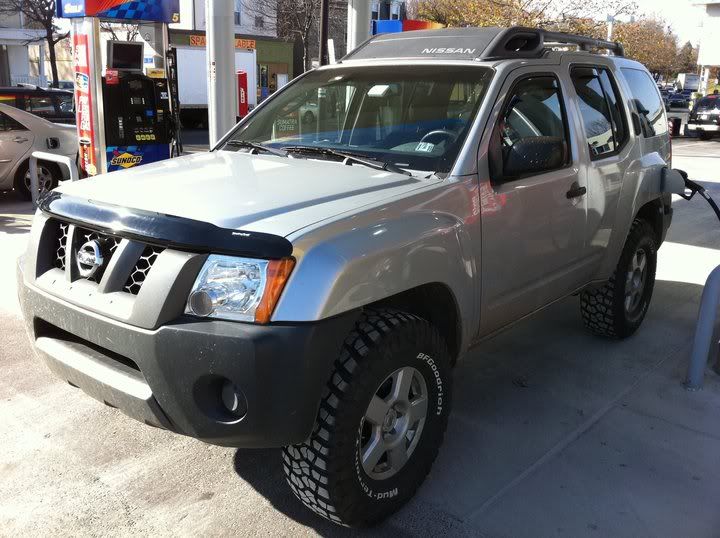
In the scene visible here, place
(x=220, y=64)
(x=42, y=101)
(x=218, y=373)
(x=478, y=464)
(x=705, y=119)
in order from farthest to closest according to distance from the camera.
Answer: (x=705, y=119), (x=42, y=101), (x=220, y=64), (x=478, y=464), (x=218, y=373)

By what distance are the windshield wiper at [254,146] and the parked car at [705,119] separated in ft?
83.7

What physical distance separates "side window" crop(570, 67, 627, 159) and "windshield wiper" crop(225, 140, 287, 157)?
179 centimetres

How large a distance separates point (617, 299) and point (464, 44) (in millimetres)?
2029

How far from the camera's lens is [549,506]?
305 cm

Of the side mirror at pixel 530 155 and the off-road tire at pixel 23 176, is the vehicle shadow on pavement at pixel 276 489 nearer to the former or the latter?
the side mirror at pixel 530 155

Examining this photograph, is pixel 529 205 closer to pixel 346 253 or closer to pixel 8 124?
pixel 346 253

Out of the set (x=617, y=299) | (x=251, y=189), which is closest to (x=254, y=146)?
(x=251, y=189)

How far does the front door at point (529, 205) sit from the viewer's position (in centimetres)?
331

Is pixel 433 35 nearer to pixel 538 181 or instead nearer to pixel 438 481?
pixel 538 181

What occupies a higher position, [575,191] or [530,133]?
[530,133]

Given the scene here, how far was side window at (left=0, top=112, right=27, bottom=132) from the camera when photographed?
9.73 metres

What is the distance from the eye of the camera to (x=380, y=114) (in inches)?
149

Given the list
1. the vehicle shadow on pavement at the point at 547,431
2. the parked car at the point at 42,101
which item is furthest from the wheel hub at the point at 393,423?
the parked car at the point at 42,101

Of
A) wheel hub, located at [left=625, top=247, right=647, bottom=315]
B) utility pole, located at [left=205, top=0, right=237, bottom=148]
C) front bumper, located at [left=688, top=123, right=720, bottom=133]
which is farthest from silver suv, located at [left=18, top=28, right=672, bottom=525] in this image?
front bumper, located at [left=688, top=123, right=720, bottom=133]
